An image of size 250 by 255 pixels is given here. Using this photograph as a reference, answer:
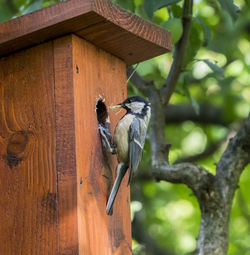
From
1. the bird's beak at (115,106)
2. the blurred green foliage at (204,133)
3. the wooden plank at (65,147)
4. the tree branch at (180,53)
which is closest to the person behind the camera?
the wooden plank at (65,147)

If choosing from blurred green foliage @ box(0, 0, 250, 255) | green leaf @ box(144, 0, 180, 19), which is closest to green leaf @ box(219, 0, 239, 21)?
green leaf @ box(144, 0, 180, 19)

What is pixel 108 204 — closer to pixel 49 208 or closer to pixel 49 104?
pixel 49 208

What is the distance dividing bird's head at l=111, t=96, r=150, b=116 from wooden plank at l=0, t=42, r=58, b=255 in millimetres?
410

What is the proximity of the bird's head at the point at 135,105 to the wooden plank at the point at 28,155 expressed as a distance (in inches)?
16.2

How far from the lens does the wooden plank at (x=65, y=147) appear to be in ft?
7.68

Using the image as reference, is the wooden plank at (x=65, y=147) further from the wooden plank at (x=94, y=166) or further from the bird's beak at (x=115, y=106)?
the bird's beak at (x=115, y=106)

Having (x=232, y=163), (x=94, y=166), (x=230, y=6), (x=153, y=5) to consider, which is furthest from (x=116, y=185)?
(x=230, y=6)

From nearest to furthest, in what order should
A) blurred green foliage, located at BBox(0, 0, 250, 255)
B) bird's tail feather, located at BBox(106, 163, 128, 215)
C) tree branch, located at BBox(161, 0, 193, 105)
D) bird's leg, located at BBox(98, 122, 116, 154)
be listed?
bird's tail feather, located at BBox(106, 163, 128, 215) → bird's leg, located at BBox(98, 122, 116, 154) → tree branch, located at BBox(161, 0, 193, 105) → blurred green foliage, located at BBox(0, 0, 250, 255)

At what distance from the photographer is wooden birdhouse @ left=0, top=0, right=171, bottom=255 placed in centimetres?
240

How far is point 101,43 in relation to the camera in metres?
2.75

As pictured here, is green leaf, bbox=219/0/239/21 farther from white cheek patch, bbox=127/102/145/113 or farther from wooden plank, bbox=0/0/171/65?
white cheek patch, bbox=127/102/145/113

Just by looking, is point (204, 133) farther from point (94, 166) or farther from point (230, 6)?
point (94, 166)

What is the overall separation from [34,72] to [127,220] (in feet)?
2.83

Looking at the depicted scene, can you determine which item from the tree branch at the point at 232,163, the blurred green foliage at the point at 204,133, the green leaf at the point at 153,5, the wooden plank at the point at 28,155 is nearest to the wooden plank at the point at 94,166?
the wooden plank at the point at 28,155
